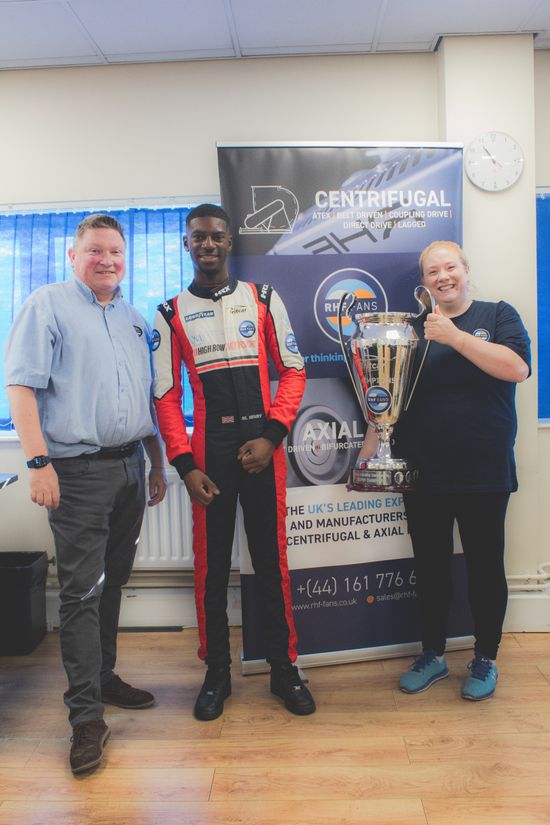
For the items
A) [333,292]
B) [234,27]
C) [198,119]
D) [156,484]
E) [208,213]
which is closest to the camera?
[208,213]

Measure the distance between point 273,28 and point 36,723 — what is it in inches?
109

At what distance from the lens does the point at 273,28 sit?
97.0 inches

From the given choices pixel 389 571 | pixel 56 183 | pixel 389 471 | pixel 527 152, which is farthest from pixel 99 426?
pixel 527 152

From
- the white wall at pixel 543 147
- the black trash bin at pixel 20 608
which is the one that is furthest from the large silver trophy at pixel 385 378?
the black trash bin at pixel 20 608

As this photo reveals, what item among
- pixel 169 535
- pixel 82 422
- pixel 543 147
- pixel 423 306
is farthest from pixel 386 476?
pixel 543 147

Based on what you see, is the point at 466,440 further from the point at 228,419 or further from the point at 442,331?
the point at 228,419

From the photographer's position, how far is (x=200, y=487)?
6.50 ft

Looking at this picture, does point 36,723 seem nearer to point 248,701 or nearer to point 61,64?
point 248,701

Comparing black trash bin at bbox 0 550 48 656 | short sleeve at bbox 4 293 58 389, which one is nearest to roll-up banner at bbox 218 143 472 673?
short sleeve at bbox 4 293 58 389

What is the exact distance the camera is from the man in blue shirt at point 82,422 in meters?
1.77

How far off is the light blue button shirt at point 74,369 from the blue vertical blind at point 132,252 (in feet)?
2.87

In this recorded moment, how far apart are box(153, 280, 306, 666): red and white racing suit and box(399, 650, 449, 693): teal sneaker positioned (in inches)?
17.9

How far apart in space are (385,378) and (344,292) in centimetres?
45

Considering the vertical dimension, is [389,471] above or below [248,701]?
Result: above
